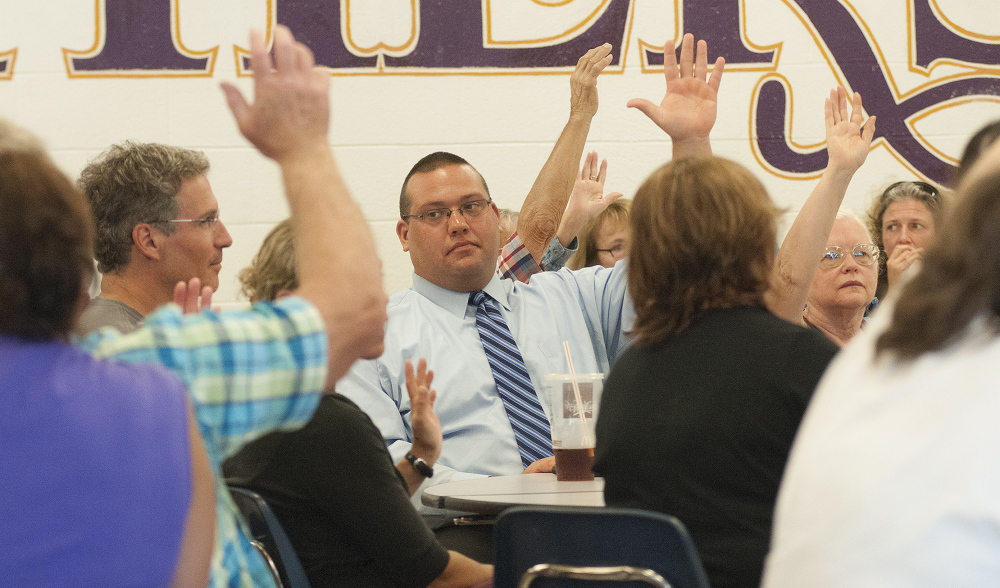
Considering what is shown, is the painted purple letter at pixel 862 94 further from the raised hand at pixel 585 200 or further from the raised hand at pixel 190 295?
the raised hand at pixel 190 295

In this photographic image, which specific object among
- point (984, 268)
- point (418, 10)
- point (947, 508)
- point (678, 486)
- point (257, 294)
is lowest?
point (678, 486)

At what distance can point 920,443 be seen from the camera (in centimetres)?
63

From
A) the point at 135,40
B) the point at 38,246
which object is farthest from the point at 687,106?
the point at 135,40

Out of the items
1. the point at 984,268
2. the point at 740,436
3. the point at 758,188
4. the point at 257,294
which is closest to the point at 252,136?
the point at 984,268

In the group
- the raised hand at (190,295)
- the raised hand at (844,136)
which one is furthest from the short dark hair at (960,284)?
the raised hand at (844,136)

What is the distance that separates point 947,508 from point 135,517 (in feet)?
1.84

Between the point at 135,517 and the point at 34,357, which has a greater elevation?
the point at 34,357

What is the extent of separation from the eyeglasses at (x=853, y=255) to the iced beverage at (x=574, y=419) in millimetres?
1125

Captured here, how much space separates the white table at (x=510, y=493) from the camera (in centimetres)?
163

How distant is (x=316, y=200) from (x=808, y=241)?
1.57 meters

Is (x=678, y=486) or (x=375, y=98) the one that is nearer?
(x=678, y=486)

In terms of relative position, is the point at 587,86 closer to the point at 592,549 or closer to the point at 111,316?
the point at 111,316

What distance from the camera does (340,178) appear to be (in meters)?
0.90

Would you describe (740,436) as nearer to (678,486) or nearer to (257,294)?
(678,486)
